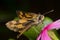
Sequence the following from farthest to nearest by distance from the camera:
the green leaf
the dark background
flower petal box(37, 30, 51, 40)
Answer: the dark background → the green leaf → flower petal box(37, 30, 51, 40)

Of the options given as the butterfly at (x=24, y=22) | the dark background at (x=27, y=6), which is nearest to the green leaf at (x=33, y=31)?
the butterfly at (x=24, y=22)

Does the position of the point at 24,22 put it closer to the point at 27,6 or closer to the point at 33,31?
the point at 33,31

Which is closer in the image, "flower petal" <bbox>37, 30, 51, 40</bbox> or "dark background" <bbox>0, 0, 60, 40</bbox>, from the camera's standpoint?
"flower petal" <bbox>37, 30, 51, 40</bbox>

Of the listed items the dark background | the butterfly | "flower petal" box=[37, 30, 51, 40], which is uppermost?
the dark background

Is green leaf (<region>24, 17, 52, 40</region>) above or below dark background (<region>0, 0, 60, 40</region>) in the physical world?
below

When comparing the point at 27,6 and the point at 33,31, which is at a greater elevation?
the point at 27,6

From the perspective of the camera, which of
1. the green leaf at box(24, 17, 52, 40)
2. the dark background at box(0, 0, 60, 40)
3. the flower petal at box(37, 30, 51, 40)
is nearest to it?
the flower petal at box(37, 30, 51, 40)

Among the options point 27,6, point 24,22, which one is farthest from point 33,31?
point 27,6

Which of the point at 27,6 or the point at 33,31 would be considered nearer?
the point at 33,31

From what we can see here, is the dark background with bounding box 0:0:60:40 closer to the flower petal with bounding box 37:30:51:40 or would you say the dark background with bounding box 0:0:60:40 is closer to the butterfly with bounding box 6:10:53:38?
the butterfly with bounding box 6:10:53:38

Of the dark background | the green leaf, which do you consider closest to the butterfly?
Answer: the green leaf

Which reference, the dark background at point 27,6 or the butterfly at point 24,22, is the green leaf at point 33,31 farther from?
the dark background at point 27,6

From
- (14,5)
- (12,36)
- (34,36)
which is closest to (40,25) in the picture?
(34,36)
